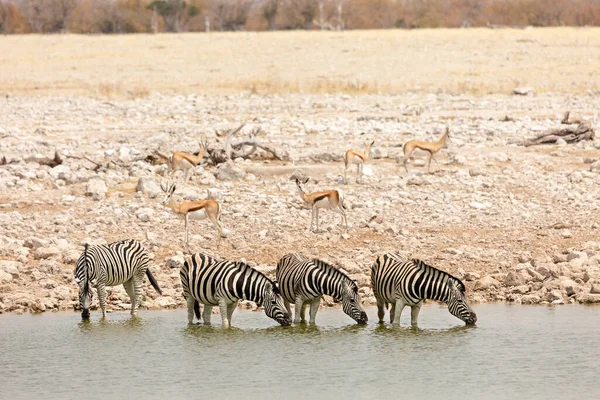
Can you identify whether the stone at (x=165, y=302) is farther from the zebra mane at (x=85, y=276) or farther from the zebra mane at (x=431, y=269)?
the zebra mane at (x=431, y=269)

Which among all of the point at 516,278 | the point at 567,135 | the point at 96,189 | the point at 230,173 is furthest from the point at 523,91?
the point at 516,278

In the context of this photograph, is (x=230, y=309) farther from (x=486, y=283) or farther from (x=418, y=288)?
(x=486, y=283)

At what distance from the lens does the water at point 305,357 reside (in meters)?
8.97

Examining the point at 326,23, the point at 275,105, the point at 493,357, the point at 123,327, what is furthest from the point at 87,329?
the point at 326,23

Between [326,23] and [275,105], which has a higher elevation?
[326,23]

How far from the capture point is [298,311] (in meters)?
11.2

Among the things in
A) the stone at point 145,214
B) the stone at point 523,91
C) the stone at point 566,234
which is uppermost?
the stone at point 523,91

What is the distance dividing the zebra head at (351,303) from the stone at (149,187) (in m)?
5.72

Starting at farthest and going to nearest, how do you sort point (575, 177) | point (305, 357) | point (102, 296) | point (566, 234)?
1. point (575, 177)
2. point (566, 234)
3. point (102, 296)
4. point (305, 357)

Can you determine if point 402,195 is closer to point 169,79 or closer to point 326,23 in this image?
point 169,79

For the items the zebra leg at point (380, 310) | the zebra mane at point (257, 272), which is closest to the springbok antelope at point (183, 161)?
the zebra mane at point (257, 272)

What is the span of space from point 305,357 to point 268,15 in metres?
59.7

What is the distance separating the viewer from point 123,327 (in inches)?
446

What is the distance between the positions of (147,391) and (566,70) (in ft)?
91.7
